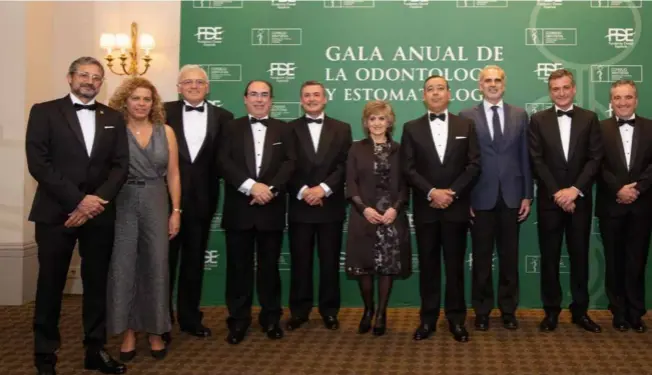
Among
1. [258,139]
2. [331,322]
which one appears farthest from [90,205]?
[331,322]

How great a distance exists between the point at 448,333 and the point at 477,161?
1205 millimetres

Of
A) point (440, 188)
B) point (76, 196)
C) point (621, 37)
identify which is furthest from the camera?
point (621, 37)

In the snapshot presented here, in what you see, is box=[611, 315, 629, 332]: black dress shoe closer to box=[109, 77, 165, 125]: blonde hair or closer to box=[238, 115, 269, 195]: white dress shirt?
box=[238, 115, 269, 195]: white dress shirt

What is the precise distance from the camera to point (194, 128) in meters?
4.64

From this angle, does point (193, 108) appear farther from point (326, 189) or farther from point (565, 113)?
point (565, 113)

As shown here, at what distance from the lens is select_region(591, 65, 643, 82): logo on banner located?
547 cm

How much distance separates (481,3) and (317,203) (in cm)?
237

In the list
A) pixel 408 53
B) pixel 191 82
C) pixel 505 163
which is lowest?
pixel 505 163

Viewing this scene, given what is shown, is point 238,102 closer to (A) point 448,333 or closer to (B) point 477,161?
(B) point 477,161

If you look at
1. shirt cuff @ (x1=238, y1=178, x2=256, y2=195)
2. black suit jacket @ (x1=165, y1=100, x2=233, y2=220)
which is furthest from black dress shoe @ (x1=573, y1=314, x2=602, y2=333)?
black suit jacket @ (x1=165, y1=100, x2=233, y2=220)

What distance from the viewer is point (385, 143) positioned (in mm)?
4547

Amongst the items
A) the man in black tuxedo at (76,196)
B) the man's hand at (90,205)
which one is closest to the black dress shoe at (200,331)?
the man in black tuxedo at (76,196)

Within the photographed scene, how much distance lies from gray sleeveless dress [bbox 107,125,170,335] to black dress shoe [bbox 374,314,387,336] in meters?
1.43

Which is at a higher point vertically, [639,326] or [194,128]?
[194,128]
